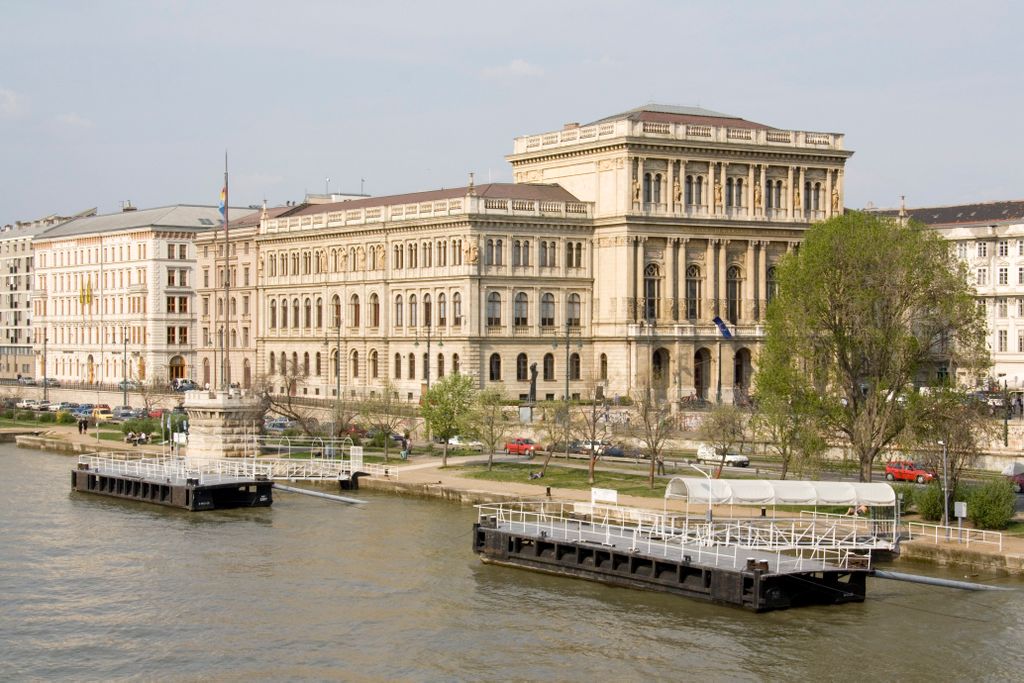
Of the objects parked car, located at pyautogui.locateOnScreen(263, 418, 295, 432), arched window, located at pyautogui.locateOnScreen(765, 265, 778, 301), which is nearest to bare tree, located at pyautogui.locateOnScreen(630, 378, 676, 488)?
arched window, located at pyautogui.locateOnScreen(765, 265, 778, 301)

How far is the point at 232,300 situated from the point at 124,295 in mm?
22373

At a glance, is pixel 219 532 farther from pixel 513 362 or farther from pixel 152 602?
pixel 513 362

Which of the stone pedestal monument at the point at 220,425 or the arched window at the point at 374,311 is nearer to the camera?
the stone pedestal monument at the point at 220,425

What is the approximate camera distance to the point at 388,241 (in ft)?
428

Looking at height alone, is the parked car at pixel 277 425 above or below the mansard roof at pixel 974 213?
below

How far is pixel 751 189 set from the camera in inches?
5059

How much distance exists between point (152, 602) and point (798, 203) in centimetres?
8452

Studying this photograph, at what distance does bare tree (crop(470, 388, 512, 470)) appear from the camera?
9312 centimetres

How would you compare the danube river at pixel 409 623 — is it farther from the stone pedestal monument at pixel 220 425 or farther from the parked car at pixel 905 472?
the stone pedestal monument at pixel 220 425

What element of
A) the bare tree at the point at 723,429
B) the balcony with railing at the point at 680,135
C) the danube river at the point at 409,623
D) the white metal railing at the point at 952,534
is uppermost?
the balcony with railing at the point at 680,135

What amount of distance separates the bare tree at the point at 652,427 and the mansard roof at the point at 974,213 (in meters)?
39.2

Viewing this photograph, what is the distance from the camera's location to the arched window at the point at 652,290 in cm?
12431

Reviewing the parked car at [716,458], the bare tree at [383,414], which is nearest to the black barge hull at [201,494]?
the bare tree at [383,414]

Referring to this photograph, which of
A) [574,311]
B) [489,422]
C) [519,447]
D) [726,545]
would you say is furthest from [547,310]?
[726,545]
